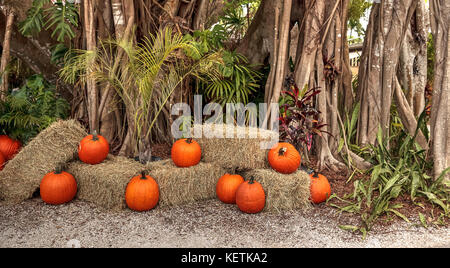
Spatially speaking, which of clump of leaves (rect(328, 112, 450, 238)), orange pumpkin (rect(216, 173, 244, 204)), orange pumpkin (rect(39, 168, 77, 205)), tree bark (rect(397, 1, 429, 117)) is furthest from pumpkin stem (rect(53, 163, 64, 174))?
tree bark (rect(397, 1, 429, 117))

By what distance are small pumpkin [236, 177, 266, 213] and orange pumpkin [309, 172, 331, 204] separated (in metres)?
0.49

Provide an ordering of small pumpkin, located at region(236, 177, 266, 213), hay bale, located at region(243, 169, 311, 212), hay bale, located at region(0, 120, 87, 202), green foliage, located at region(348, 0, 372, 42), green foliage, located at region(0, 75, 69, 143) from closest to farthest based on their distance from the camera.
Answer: small pumpkin, located at region(236, 177, 266, 213), hay bale, located at region(243, 169, 311, 212), hay bale, located at region(0, 120, 87, 202), green foliage, located at region(0, 75, 69, 143), green foliage, located at region(348, 0, 372, 42)

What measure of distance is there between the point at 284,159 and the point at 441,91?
1686 mm

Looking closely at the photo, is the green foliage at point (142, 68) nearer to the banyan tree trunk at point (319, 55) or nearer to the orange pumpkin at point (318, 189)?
the banyan tree trunk at point (319, 55)

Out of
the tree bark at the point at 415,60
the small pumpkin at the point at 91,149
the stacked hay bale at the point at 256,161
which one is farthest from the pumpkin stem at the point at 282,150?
the tree bark at the point at 415,60

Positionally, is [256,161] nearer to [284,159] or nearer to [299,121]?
[284,159]

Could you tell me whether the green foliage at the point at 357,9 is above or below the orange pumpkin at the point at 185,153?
above

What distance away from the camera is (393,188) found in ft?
12.0

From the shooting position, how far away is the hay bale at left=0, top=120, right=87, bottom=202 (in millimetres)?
3764

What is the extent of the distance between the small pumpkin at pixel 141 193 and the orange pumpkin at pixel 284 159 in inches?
44.2

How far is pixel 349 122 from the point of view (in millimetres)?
5043

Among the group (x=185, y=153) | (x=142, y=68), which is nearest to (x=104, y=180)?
(x=185, y=153)

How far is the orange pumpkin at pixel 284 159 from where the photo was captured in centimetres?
367

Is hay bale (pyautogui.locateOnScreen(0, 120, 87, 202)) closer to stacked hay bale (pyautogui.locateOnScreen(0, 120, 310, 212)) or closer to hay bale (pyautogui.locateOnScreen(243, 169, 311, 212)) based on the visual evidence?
stacked hay bale (pyautogui.locateOnScreen(0, 120, 310, 212))
